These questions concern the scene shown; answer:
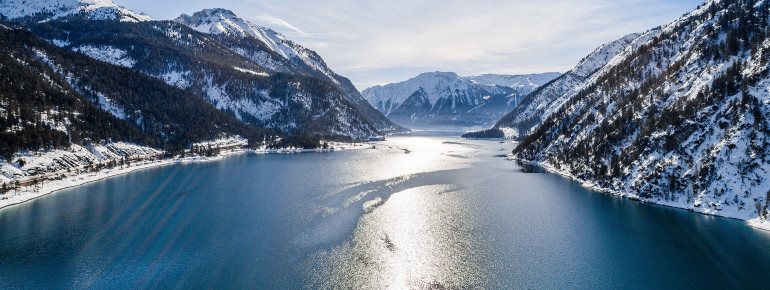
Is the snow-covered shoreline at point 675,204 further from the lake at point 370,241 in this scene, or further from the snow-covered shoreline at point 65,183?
the snow-covered shoreline at point 65,183

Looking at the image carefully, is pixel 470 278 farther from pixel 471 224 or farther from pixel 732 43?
pixel 732 43

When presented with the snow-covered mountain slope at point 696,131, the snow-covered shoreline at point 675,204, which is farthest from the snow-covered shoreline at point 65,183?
the snow-covered mountain slope at point 696,131

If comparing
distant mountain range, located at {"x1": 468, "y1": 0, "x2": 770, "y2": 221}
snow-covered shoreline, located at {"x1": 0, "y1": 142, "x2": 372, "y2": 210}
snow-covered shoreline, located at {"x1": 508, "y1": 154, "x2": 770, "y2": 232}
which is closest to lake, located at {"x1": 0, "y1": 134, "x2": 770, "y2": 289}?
snow-covered shoreline, located at {"x1": 508, "y1": 154, "x2": 770, "y2": 232}

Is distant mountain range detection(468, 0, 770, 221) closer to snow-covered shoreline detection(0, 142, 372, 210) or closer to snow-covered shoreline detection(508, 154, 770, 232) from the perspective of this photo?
snow-covered shoreline detection(508, 154, 770, 232)

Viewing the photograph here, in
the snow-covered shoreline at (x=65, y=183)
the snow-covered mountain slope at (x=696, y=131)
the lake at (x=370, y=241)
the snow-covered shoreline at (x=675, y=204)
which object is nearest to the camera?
the lake at (x=370, y=241)

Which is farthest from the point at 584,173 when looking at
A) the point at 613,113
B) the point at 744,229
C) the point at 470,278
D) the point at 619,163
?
the point at 470,278

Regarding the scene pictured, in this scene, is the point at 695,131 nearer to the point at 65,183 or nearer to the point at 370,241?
the point at 370,241
